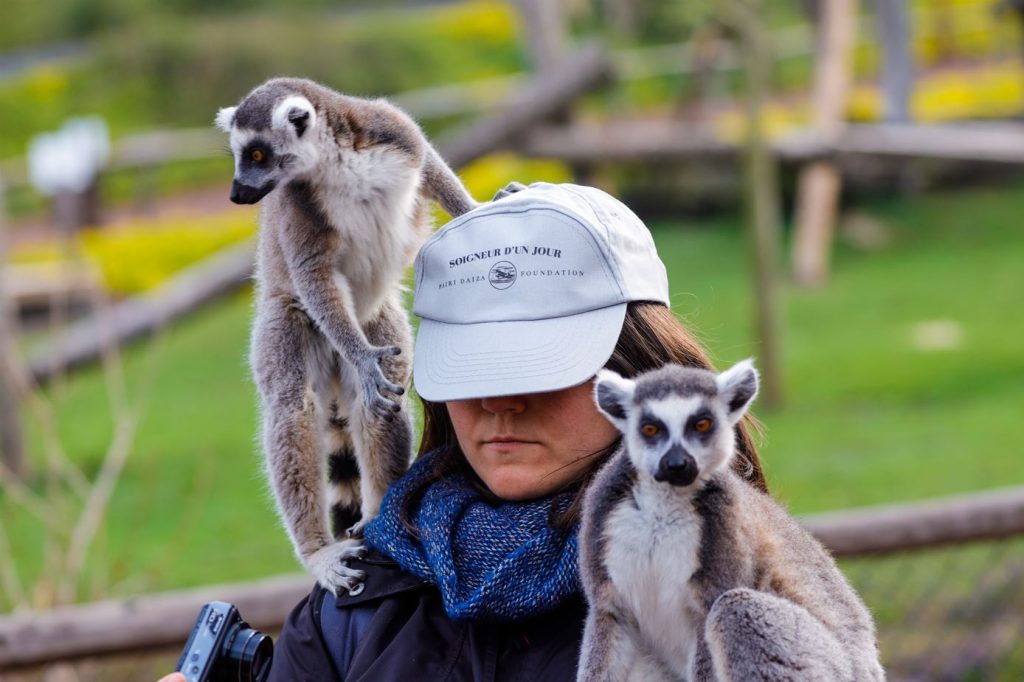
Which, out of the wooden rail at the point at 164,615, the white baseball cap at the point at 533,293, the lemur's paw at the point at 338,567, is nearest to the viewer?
the white baseball cap at the point at 533,293

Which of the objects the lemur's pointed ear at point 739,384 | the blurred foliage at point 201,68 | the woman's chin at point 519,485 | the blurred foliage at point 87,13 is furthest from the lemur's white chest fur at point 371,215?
the blurred foliage at point 87,13

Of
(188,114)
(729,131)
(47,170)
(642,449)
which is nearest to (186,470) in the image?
(47,170)

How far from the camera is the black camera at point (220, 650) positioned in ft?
6.61

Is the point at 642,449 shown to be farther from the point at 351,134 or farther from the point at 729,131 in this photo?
the point at 729,131

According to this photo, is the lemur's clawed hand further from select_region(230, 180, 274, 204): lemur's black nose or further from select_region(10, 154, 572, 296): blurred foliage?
select_region(10, 154, 572, 296): blurred foliage

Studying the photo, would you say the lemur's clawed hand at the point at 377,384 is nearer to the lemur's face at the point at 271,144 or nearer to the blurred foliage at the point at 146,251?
the lemur's face at the point at 271,144

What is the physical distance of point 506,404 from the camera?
1.96 metres

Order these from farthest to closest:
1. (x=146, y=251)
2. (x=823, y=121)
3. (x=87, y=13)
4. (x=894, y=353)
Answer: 1. (x=87, y=13)
2. (x=146, y=251)
3. (x=823, y=121)
4. (x=894, y=353)

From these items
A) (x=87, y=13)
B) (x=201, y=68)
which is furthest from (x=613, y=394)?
(x=87, y=13)

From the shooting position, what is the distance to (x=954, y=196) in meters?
13.5

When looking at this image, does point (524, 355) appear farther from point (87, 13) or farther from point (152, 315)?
point (87, 13)

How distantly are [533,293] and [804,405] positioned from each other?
20.2ft

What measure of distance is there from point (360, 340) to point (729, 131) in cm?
1282

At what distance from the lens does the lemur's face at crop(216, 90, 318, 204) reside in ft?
8.14
